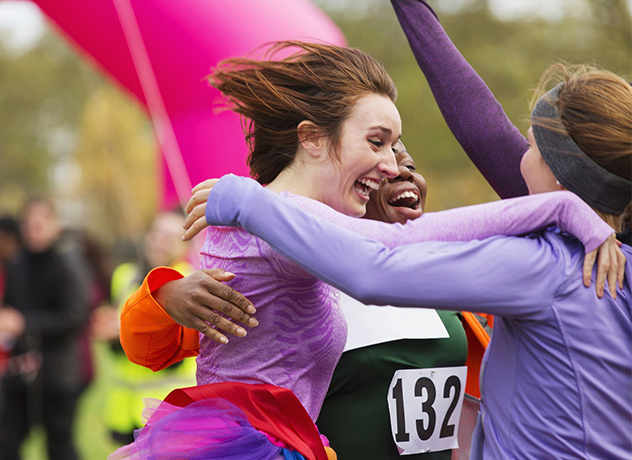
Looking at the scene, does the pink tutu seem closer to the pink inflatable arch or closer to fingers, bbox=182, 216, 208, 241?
fingers, bbox=182, 216, 208, 241

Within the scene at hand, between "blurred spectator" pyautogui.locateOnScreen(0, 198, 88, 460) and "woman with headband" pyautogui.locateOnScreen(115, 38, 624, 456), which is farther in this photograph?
"blurred spectator" pyautogui.locateOnScreen(0, 198, 88, 460)

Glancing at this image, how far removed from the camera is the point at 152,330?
180cm

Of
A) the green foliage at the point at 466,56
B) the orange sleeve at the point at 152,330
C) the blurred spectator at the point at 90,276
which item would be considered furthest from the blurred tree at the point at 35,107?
the orange sleeve at the point at 152,330

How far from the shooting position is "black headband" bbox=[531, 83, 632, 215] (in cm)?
150

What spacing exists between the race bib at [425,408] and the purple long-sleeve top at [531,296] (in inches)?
21.7

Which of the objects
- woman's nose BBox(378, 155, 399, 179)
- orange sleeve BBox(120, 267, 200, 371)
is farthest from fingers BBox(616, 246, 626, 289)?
orange sleeve BBox(120, 267, 200, 371)

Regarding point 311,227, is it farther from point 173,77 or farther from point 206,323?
point 173,77

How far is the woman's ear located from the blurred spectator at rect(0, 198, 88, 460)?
151 inches

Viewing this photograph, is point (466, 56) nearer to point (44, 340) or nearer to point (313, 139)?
point (44, 340)

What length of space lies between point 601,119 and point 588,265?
0.30m

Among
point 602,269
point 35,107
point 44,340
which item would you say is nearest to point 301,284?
point 602,269

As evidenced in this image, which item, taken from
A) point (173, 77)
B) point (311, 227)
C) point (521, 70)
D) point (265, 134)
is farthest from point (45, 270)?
point (521, 70)

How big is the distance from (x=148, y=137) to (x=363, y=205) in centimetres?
2976

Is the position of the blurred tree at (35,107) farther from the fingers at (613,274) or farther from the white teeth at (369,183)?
the fingers at (613,274)
